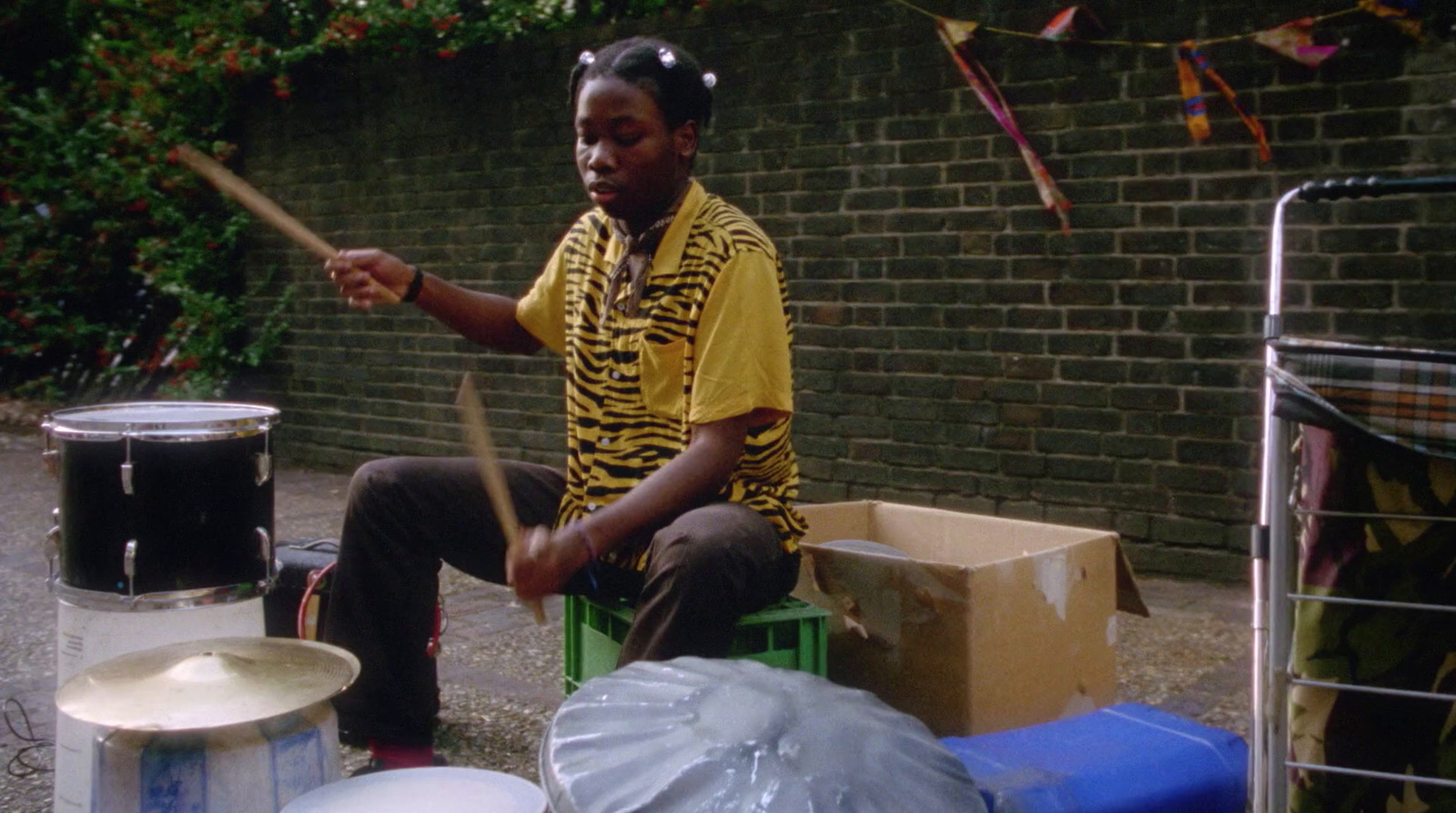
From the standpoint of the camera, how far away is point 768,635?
2.50 meters

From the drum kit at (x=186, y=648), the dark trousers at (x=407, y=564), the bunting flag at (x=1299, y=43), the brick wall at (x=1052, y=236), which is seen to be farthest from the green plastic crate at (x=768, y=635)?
the bunting flag at (x=1299, y=43)

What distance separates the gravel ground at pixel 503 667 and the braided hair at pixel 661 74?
1.58 metres

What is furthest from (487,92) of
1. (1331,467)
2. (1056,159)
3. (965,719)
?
(1331,467)

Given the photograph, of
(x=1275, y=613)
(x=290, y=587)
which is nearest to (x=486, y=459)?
(x=290, y=587)

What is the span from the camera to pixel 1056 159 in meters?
5.16

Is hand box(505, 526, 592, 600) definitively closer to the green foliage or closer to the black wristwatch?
the black wristwatch

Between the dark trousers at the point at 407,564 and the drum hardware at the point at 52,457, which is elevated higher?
the drum hardware at the point at 52,457

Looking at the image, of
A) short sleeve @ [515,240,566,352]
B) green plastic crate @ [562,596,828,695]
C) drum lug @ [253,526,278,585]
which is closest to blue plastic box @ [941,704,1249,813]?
green plastic crate @ [562,596,828,695]

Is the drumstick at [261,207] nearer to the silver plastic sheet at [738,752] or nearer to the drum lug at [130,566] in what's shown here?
the drum lug at [130,566]

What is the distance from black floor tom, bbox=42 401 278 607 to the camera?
261cm

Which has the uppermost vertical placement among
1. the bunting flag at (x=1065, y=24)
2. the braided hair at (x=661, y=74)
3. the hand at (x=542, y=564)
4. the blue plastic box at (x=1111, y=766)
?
the bunting flag at (x=1065, y=24)

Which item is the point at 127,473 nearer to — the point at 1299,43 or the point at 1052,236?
the point at 1052,236

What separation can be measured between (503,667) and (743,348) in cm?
193

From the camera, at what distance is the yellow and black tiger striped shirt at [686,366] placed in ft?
8.31
